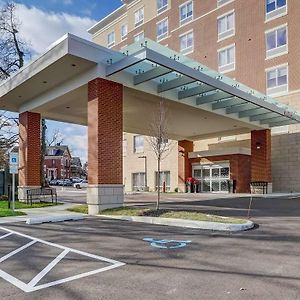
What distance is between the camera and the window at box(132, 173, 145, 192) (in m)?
41.7

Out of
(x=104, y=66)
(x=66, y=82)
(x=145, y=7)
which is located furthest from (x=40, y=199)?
(x=145, y=7)

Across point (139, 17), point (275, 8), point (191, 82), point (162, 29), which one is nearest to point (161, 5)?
point (162, 29)

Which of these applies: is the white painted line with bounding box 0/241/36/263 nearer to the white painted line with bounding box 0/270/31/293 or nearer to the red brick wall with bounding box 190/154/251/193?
the white painted line with bounding box 0/270/31/293

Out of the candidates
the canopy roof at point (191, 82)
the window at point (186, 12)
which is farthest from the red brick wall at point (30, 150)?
the window at point (186, 12)

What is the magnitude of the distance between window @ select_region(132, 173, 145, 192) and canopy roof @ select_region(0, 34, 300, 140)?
51.4ft

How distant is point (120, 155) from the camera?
1608 cm

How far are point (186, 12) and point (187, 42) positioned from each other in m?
3.27

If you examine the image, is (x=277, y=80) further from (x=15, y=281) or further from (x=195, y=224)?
(x=15, y=281)

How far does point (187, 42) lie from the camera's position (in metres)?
38.7

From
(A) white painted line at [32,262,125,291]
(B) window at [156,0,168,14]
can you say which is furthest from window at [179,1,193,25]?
(A) white painted line at [32,262,125,291]

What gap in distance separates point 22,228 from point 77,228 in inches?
69.4

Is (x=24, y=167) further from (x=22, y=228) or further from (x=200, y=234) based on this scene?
(x=200, y=234)

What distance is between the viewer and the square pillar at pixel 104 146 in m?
15.2

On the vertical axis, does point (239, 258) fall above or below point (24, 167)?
below
